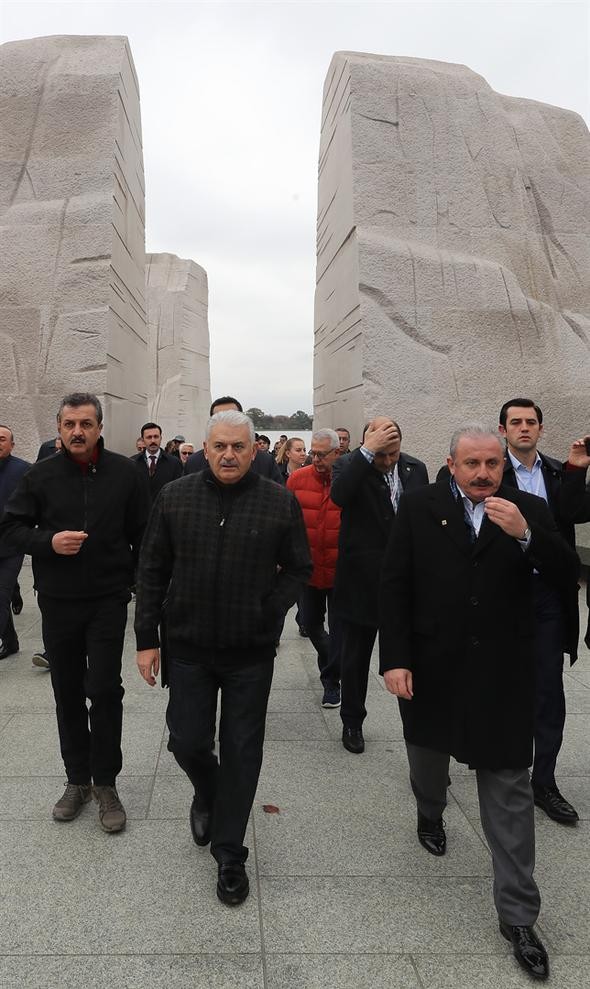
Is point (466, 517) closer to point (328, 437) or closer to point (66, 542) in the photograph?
point (66, 542)

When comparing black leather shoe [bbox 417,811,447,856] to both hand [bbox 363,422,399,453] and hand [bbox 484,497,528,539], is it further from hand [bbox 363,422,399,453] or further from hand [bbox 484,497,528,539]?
hand [bbox 363,422,399,453]

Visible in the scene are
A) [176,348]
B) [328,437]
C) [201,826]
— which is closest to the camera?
[201,826]

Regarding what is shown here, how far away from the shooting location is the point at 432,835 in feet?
7.39

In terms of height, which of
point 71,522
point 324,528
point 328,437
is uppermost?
point 328,437

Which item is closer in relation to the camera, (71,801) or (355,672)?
(71,801)

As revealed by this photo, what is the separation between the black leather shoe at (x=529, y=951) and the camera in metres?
1.68

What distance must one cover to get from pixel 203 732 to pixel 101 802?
2.16 ft

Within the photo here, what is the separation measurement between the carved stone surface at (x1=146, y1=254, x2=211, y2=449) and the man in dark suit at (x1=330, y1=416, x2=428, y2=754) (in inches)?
594

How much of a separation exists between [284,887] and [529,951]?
0.69m

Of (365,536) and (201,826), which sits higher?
(365,536)

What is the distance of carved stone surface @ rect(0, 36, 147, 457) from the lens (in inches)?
276

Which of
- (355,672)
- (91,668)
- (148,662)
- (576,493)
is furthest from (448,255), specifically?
(148,662)

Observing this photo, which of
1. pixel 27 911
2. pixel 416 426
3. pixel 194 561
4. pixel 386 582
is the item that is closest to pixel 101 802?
pixel 27 911

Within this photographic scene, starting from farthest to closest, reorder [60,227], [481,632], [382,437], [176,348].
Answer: [176,348], [60,227], [382,437], [481,632]
